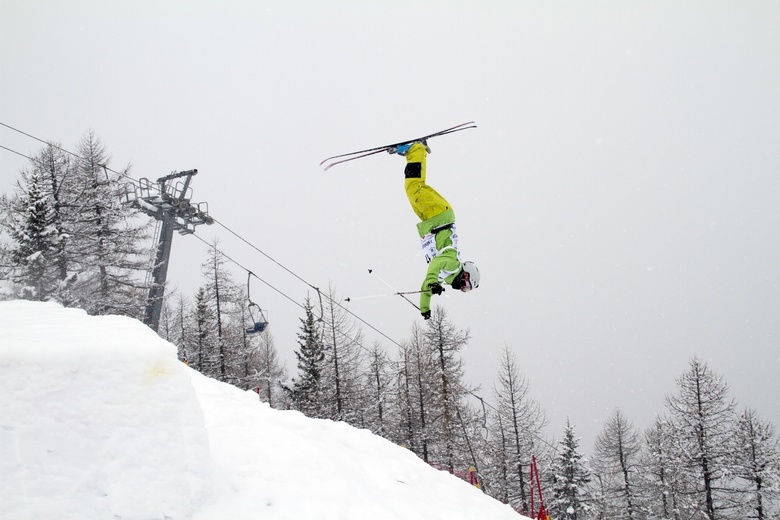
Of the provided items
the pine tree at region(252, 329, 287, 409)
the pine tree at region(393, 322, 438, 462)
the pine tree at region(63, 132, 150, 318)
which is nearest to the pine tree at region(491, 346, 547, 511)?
the pine tree at region(393, 322, 438, 462)

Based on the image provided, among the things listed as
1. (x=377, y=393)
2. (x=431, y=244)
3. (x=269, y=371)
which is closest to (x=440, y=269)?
(x=431, y=244)

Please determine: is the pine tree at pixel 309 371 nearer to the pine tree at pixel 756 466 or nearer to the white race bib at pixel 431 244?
the white race bib at pixel 431 244

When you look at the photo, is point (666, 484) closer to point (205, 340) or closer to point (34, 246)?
point (205, 340)

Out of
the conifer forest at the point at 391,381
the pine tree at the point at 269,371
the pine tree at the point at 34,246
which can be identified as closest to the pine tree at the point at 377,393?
the conifer forest at the point at 391,381

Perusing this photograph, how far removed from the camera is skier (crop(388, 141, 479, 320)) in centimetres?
770

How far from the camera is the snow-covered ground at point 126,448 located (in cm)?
338

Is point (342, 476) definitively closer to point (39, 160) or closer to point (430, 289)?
point (430, 289)

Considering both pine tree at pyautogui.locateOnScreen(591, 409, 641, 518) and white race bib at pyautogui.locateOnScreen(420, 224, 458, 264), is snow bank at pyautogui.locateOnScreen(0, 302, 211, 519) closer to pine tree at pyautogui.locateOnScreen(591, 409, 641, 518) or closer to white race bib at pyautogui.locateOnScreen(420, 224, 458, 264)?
white race bib at pyautogui.locateOnScreen(420, 224, 458, 264)

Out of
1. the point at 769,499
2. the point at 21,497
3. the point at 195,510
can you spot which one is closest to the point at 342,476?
Answer: the point at 195,510

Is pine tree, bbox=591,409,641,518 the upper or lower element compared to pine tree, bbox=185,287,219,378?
lower

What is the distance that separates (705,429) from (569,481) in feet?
26.0

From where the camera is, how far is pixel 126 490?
3668 mm

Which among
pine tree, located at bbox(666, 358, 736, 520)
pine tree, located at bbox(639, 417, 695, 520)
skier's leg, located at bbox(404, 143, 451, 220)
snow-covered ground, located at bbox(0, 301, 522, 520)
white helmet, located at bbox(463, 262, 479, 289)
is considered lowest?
pine tree, located at bbox(639, 417, 695, 520)

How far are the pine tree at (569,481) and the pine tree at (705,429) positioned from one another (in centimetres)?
556
